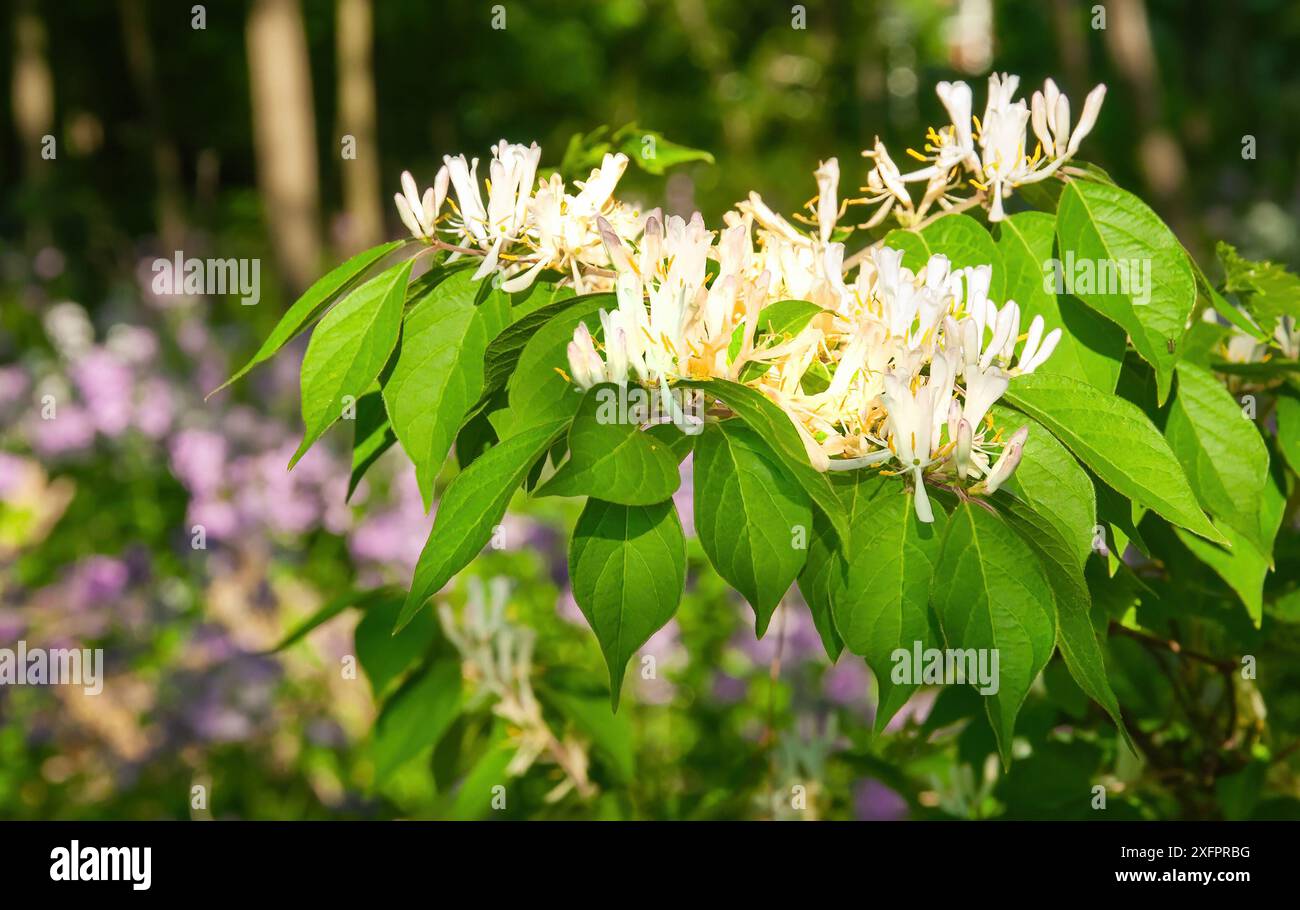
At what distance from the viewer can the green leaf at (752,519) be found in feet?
3.14

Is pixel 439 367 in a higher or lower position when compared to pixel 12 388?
lower

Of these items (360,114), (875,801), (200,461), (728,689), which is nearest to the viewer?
(875,801)

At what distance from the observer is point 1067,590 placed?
964mm

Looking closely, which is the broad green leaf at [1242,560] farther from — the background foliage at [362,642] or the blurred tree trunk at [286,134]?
the blurred tree trunk at [286,134]

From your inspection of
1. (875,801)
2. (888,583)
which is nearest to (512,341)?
(888,583)

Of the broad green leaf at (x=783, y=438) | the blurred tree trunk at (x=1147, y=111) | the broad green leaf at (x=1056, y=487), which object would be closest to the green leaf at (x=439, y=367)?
the broad green leaf at (x=783, y=438)

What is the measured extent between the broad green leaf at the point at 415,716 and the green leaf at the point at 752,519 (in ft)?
2.58

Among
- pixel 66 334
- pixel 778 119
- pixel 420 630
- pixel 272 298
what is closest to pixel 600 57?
pixel 778 119

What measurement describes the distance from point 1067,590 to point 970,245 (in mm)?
411

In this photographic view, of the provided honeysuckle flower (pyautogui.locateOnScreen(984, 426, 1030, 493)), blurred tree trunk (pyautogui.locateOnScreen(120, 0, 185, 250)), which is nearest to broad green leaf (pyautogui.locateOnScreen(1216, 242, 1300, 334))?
honeysuckle flower (pyautogui.locateOnScreen(984, 426, 1030, 493))

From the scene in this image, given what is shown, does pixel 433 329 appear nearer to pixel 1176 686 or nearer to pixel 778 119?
pixel 1176 686

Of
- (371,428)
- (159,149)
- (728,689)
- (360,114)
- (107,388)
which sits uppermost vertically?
(360,114)

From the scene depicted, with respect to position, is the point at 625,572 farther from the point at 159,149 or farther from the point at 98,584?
the point at 159,149
